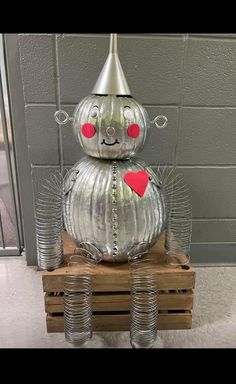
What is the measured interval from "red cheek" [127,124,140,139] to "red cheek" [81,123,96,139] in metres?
0.11

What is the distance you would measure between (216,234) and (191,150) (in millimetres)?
410

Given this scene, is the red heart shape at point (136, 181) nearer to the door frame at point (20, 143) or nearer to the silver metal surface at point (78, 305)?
the silver metal surface at point (78, 305)

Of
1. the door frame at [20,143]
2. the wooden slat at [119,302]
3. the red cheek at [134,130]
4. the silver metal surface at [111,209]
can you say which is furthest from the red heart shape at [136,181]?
the door frame at [20,143]

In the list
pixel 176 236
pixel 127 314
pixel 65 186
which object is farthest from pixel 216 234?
pixel 65 186

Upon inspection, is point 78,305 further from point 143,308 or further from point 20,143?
point 20,143

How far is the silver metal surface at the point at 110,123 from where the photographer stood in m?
0.97

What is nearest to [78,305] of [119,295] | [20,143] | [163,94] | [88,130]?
[119,295]

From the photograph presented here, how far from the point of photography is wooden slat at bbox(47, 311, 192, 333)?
3.67 ft

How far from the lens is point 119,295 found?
109 cm

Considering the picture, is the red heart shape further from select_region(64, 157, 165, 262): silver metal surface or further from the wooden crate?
the wooden crate

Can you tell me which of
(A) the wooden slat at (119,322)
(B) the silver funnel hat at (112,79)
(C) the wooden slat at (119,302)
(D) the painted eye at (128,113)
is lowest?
(A) the wooden slat at (119,322)

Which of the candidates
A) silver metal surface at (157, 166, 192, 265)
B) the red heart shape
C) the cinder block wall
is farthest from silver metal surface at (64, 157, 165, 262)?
the cinder block wall

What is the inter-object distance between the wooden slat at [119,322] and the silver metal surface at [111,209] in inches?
8.4
